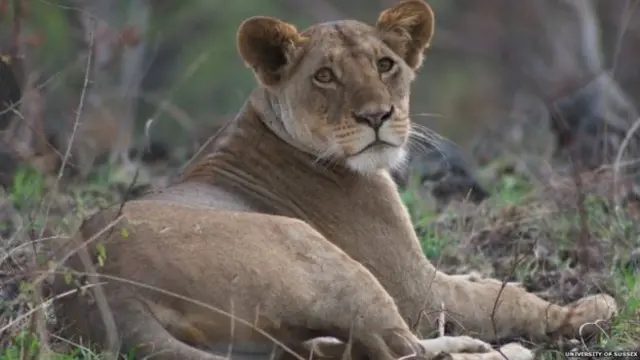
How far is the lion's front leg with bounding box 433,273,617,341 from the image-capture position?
5941 millimetres

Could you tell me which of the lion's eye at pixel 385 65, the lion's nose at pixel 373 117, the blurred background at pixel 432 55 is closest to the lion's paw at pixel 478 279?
the lion's nose at pixel 373 117

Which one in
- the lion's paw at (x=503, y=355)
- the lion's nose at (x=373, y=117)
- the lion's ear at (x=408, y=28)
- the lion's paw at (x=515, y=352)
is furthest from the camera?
the lion's ear at (x=408, y=28)

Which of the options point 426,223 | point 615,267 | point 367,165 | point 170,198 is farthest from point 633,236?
point 170,198

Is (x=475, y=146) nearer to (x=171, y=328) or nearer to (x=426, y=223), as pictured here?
(x=426, y=223)

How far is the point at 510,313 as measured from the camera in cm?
598

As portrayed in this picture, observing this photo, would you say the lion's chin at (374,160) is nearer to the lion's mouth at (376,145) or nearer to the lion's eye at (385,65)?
the lion's mouth at (376,145)

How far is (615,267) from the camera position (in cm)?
668

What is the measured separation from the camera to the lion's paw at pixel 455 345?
534 cm

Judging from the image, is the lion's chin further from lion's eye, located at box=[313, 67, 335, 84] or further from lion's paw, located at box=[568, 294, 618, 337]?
lion's paw, located at box=[568, 294, 618, 337]

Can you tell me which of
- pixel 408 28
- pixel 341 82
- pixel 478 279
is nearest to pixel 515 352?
pixel 478 279

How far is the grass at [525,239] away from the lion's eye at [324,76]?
0.79 meters

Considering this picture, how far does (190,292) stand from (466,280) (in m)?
1.45

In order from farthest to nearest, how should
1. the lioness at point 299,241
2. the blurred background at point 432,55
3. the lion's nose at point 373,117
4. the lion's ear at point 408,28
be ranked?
the blurred background at point 432,55
the lion's ear at point 408,28
the lion's nose at point 373,117
the lioness at point 299,241

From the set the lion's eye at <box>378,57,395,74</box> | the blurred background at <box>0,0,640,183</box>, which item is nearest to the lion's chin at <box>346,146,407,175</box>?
the lion's eye at <box>378,57,395,74</box>
